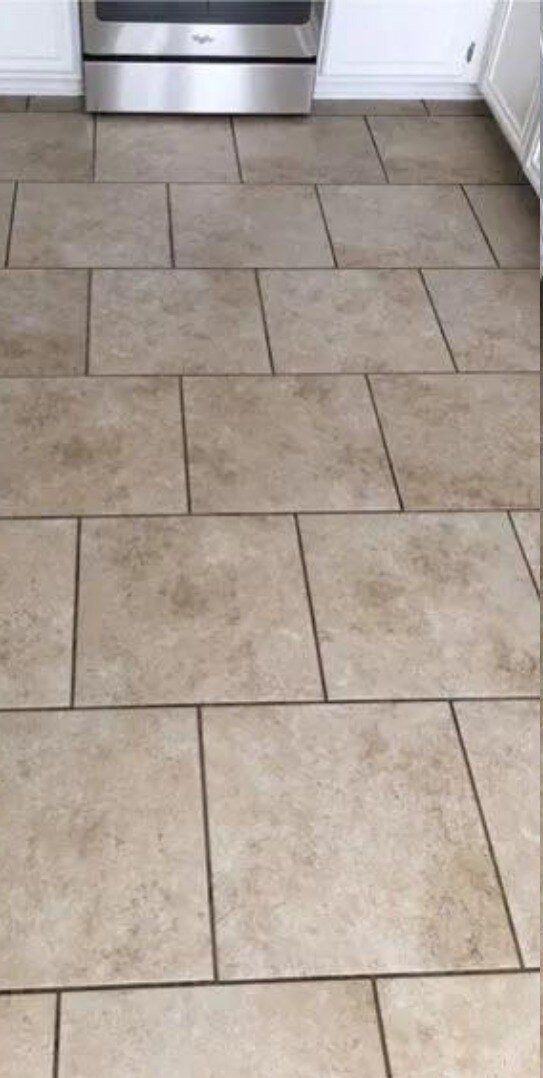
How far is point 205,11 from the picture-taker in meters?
2.72

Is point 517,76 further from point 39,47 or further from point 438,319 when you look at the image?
point 39,47

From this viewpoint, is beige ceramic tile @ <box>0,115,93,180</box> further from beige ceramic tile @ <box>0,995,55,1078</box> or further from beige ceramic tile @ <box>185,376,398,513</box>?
beige ceramic tile @ <box>0,995,55,1078</box>

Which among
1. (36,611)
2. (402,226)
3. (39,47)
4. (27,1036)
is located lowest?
(27,1036)

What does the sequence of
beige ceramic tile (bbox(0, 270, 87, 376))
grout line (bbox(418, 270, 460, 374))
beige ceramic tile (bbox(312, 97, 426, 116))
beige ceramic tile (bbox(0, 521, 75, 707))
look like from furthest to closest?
beige ceramic tile (bbox(312, 97, 426, 116))
grout line (bbox(418, 270, 460, 374))
beige ceramic tile (bbox(0, 270, 87, 376))
beige ceramic tile (bbox(0, 521, 75, 707))

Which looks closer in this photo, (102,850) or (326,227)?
(102,850)

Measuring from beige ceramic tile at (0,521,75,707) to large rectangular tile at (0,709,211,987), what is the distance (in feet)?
0.18

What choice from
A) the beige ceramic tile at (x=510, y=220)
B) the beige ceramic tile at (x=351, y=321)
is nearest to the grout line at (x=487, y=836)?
the beige ceramic tile at (x=351, y=321)

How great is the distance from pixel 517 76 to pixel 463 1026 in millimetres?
2497

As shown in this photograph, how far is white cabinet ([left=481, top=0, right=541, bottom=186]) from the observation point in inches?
105

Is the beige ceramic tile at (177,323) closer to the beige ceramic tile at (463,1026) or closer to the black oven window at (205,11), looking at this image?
the black oven window at (205,11)

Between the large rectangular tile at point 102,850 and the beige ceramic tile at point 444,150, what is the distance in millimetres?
1929

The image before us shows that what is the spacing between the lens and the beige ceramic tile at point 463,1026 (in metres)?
1.30

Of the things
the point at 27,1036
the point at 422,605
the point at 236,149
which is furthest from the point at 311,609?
the point at 236,149

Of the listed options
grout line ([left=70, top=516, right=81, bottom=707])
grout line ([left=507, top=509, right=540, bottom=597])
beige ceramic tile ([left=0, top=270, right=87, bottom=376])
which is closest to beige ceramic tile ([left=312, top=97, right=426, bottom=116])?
beige ceramic tile ([left=0, top=270, right=87, bottom=376])
